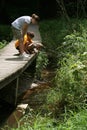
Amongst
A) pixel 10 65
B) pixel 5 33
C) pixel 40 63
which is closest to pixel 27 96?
pixel 10 65

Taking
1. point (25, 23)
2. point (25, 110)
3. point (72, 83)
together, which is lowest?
point (25, 110)

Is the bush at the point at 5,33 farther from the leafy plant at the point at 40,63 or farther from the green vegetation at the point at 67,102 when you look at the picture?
the green vegetation at the point at 67,102

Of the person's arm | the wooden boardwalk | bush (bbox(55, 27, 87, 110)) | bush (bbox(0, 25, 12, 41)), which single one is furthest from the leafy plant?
bush (bbox(0, 25, 12, 41))

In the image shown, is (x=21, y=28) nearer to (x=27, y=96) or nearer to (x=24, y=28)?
(x=24, y=28)

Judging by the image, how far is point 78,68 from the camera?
319 inches

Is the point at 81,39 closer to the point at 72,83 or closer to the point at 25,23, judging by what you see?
the point at 25,23

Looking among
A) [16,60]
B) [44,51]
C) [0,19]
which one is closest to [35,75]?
[44,51]

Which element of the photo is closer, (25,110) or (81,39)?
(25,110)

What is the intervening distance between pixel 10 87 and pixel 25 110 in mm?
1105

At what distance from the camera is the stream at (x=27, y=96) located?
8414mm

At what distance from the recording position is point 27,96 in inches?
399

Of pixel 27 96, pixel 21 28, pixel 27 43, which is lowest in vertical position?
pixel 27 96

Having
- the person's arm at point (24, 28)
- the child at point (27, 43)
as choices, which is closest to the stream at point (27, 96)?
the child at point (27, 43)

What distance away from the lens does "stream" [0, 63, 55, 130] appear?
8.41m
